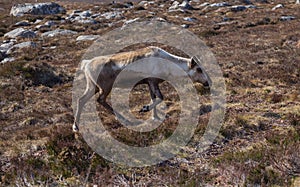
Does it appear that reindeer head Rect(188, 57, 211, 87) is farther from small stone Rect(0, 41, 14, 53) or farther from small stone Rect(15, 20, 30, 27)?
small stone Rect(15, 20, 30, 27)

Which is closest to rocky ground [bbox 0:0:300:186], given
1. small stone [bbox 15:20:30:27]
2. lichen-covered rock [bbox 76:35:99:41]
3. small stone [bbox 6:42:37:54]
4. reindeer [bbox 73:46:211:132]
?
reindeer [bbox 73:46:211:132]

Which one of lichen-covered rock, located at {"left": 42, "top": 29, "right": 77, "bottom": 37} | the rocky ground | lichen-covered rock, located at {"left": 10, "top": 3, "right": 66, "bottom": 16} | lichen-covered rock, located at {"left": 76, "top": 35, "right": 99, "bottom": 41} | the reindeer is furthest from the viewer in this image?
lichen-covered rock, located at {"left": 10, "top": 3, "right": 66, "bottom": 16}

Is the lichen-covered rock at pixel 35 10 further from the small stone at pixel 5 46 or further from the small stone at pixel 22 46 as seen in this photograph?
the small stone at pixel 22 46

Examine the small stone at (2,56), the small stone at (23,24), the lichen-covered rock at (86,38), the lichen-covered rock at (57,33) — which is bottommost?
the small stone at (23,24)

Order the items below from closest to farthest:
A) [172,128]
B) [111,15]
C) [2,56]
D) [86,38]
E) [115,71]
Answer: [172,128] < [115,71] < [2,56] < [86,38] < [111,15]

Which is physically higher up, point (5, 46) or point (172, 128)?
point (172, 128)

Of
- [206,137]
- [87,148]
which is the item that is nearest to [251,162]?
[206,137]

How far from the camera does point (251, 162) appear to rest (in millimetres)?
6488

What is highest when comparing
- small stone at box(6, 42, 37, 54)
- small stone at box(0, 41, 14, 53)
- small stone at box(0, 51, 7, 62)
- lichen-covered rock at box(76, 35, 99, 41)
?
small stone at box(0, 51, 7, 62)

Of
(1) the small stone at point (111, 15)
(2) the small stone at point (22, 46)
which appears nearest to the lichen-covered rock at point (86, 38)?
(2) the small stone at point (22, 46)

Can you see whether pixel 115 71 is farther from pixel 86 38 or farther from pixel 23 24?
pixel 23 24

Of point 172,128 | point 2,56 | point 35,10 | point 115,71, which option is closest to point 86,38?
point 2,56

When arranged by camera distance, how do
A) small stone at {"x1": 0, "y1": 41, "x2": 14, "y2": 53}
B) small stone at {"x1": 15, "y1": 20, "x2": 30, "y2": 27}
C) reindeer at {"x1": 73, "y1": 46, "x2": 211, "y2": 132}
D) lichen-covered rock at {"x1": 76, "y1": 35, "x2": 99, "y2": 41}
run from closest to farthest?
reindeer at {"x1": 73, "y1": 46, "x2": 211, "y2": 132}
small stone at {"x1": 0, "y1": 41, "x2": 14, "y2": 53}
lichen-covered rock at {"x1": 76, "y1": 35, "x2": 99, "y2": 41}
small stone at {"x1": 15, "y1": 20, "x2": 30, "y2": 27}

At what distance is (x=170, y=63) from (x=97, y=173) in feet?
15.4
